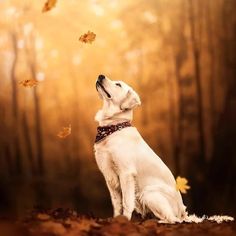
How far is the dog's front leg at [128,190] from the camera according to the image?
12.3 ft

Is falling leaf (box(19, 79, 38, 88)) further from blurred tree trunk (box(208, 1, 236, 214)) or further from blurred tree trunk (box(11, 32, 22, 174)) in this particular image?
blurred tree trunk (box(208, 1, 236, 214))

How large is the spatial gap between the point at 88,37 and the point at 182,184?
1.10 m

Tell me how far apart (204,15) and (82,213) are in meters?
1.50

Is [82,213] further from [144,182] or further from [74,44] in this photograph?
[74,44]

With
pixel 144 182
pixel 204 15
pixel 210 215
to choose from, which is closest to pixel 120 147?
pixel 144 182

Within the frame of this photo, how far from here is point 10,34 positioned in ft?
13.3

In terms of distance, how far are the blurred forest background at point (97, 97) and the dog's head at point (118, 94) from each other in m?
0.19

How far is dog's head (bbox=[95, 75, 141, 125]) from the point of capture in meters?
3.86

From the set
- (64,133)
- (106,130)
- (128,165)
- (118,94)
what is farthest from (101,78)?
(128,165)

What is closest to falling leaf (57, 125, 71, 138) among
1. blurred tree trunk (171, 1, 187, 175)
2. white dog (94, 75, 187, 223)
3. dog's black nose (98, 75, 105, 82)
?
white dog (94, 75, 187, 223)

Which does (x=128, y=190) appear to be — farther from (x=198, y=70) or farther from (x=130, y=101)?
(x=198, y=70)

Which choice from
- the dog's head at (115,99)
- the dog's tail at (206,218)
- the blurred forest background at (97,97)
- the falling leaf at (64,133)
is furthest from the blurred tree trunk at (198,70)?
the falling leaf at (64,133)

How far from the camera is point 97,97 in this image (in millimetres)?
4047

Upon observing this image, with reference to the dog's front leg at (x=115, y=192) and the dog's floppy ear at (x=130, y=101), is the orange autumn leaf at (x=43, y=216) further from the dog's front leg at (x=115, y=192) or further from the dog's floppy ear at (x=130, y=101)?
the dog's floppy ear at (x=130, y=101)
